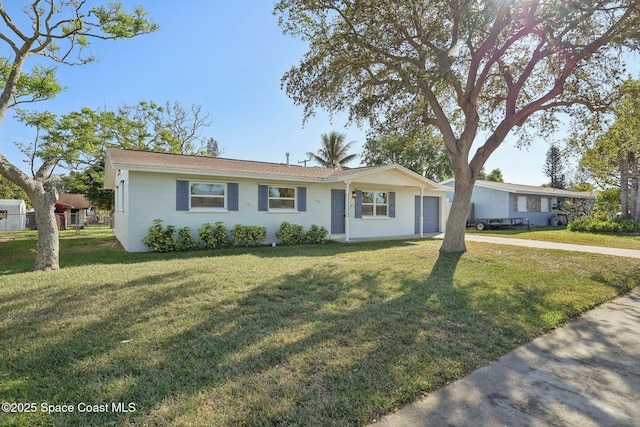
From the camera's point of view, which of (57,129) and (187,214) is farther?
(57,129)

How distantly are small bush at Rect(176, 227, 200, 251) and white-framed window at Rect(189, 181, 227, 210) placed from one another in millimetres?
950

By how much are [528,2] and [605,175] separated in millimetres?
24916

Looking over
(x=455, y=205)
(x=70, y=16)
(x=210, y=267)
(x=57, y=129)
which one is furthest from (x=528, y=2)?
(x=57, y=129)

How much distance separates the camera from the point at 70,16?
980 cm

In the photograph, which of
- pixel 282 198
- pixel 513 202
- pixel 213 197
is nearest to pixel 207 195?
pixel 213 197

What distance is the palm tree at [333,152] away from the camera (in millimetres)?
31812

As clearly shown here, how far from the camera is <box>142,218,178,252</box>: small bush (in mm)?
10055

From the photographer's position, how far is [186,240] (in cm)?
1056

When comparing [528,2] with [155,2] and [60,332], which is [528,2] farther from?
[60,332]

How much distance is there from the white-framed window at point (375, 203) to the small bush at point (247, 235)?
5.41 metres

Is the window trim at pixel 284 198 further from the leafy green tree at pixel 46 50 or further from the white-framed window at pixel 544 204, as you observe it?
the white-framed window at pixel 544 204

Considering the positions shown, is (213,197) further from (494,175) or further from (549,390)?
(494,175)

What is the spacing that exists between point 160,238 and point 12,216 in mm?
24493

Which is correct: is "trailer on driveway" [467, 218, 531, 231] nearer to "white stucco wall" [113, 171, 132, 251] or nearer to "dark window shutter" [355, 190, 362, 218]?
"dark window shutter" [355, 190, 362, 218]
